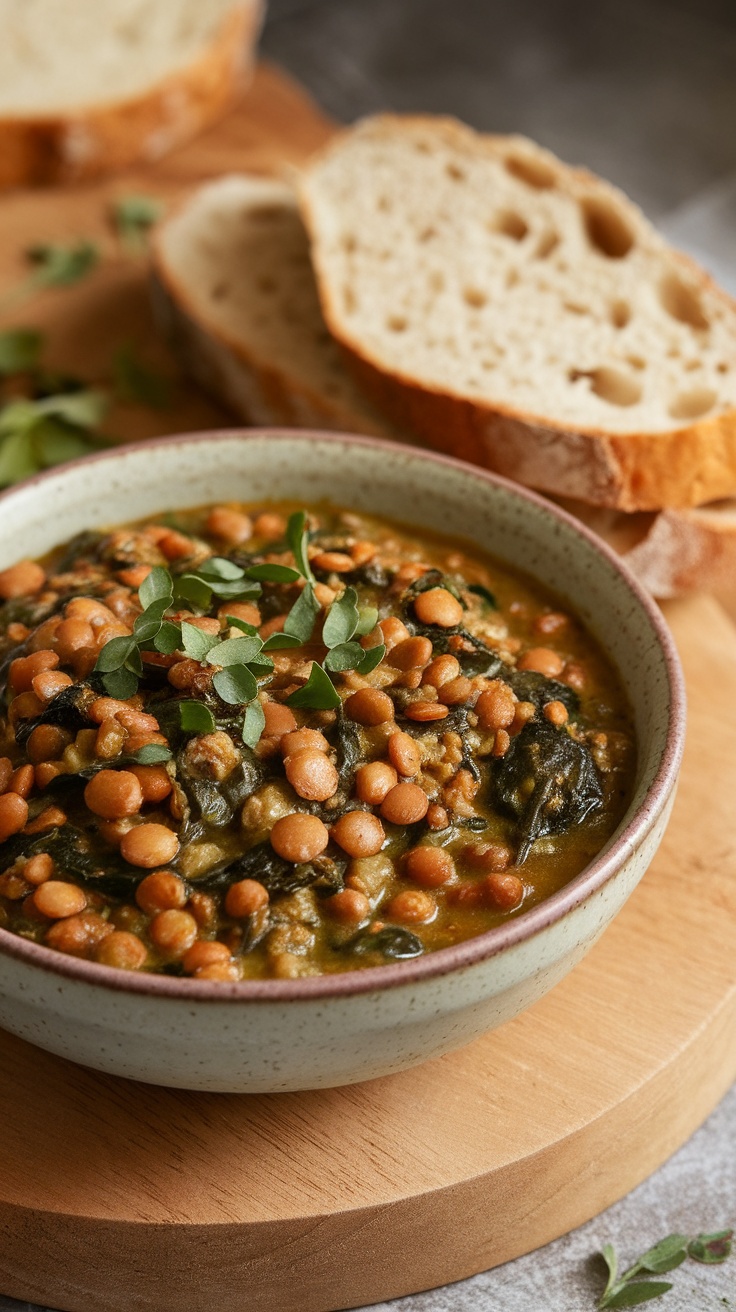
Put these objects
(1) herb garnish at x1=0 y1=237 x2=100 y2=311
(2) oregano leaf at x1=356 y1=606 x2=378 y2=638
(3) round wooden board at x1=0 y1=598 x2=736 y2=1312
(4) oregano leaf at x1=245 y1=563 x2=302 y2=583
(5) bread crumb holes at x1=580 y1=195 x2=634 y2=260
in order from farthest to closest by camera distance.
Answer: (1) herb garnish at x1=0 y1=237 x2=100 y2=311 → (5) bread crumb holes at x1=580 y1=195 x2=634 y2=260 → (4) oregano leaf at x1=245 y1=563 x2=302 y2=583 → (2) oregano leaf at x1=356 y1=606 x2=378 y2=638 → (3) round wooden board at x1=0 y1=598 x2=736 y2=1312

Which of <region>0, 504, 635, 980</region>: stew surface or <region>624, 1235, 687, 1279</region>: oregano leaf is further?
<region>624, 1235, 687, 1279</region>: oregano leaf

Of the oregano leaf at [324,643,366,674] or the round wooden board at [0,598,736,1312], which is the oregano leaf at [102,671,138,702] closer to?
the oregano leaf at [324,643,366,674]

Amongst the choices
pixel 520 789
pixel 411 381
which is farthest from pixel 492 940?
pixel 411 381

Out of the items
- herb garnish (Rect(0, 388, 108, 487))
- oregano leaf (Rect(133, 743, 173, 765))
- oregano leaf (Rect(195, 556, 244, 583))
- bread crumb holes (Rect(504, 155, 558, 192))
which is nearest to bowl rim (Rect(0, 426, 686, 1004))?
oregano leaf (Rect(133, 743, 173, 765))

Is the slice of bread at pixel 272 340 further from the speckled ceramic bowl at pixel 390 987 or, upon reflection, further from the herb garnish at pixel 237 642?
the herb garnish at pixel 237 642

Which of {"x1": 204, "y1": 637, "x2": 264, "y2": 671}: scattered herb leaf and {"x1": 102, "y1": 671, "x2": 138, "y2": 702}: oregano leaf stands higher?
{"x1": 204, "y1": 637, "x2": 264, "y2": 671}: scattered herb leaf

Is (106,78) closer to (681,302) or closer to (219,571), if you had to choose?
(681,302)

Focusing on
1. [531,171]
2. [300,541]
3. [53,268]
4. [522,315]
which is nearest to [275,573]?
[300,541]
